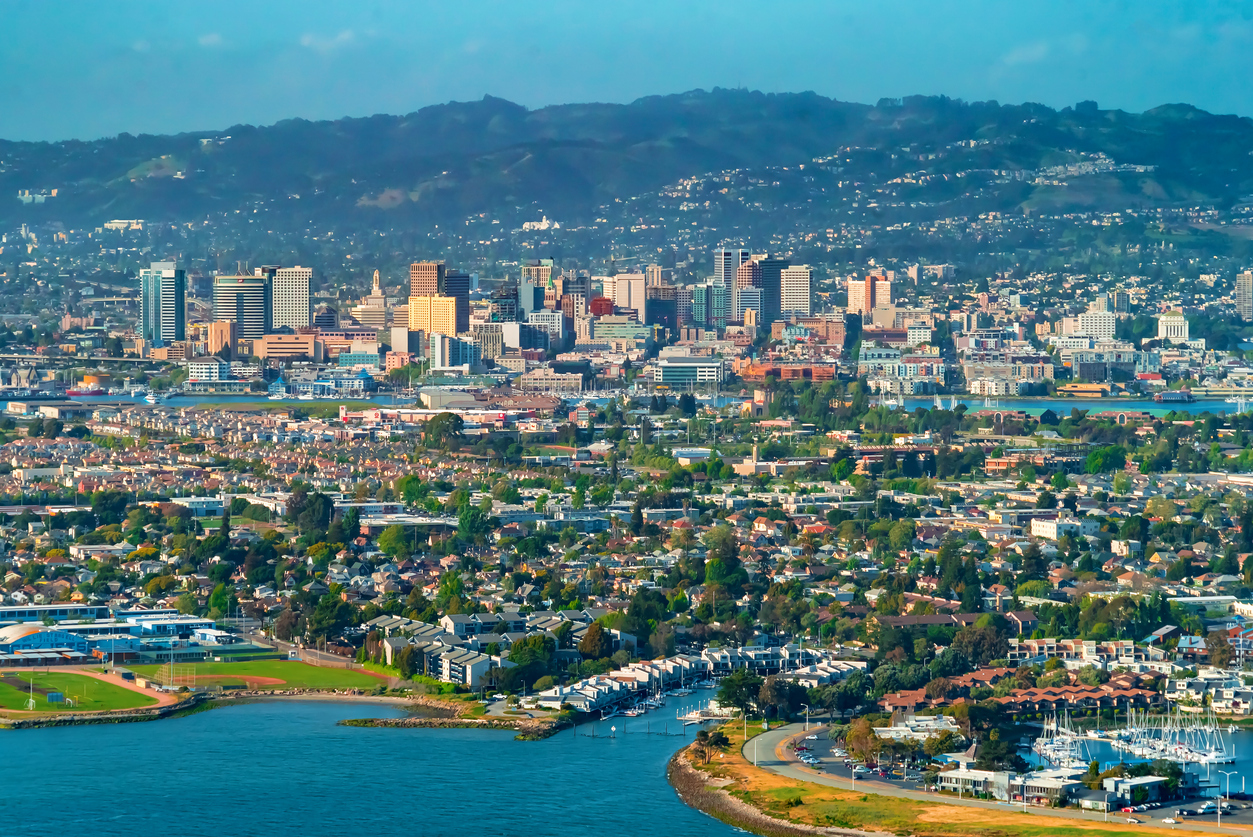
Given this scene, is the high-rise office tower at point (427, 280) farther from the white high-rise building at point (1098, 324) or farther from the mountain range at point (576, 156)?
the mountain range at point (576, 156)

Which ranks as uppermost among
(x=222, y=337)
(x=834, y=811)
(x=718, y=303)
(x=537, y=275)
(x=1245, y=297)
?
(x=537, y=275)

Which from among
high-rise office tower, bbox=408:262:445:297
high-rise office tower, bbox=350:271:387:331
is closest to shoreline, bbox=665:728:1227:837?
high-rise office tower, bbox=408:262:445:297

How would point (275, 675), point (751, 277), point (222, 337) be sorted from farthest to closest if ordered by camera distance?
1. point (751, 277)
2. point (222, 337)
3. point (275, 675)

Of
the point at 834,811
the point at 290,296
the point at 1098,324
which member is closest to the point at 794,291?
the point at 1098,324

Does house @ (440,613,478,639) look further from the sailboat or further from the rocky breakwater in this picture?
the sailboat

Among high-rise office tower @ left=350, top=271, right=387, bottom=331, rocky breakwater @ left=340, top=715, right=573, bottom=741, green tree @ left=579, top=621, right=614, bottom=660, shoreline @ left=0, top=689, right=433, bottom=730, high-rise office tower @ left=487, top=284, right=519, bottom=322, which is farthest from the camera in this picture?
high-rise office tower @ left=350, top=271, right=387, bottom=331

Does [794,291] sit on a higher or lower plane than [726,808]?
higher

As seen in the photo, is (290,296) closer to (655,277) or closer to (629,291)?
(629,291)
